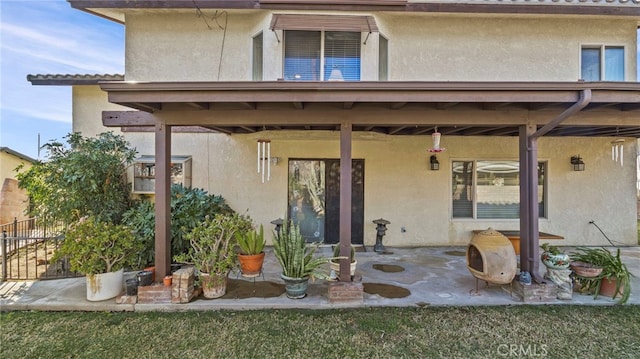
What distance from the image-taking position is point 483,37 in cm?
834

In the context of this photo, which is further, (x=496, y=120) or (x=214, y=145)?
(x=214, y=145)

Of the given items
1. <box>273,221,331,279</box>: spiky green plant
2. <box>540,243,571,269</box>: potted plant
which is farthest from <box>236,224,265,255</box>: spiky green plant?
<box>540,243,571,269</box>: potted plant

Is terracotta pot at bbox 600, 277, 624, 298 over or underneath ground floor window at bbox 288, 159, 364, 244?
underneath

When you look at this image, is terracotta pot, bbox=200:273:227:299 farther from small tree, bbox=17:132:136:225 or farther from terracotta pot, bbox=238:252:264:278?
small tree, bbox=17:132:136:225

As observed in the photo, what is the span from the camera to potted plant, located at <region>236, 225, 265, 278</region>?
5.25 meters

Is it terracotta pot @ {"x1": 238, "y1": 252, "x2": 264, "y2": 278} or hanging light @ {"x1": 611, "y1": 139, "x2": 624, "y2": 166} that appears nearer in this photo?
terracotta pot @ {"x1": 238, "y1": 252, "x2": 264, "y2": 278}

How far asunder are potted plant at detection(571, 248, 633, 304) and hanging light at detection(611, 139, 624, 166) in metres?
4.92

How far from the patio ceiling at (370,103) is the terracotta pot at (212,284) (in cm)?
248

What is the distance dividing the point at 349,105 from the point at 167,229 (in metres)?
3.60

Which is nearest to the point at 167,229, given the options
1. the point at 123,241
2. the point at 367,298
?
the point at 123,241

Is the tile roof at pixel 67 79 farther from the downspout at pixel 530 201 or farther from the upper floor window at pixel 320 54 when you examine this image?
the downspout at pixel 530 201

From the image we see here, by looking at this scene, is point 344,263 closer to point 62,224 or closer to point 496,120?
point 496,120

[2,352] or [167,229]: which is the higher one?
[167,229]

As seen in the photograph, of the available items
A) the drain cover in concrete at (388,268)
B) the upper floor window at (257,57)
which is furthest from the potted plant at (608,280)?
the upper floor window at (257,57)
